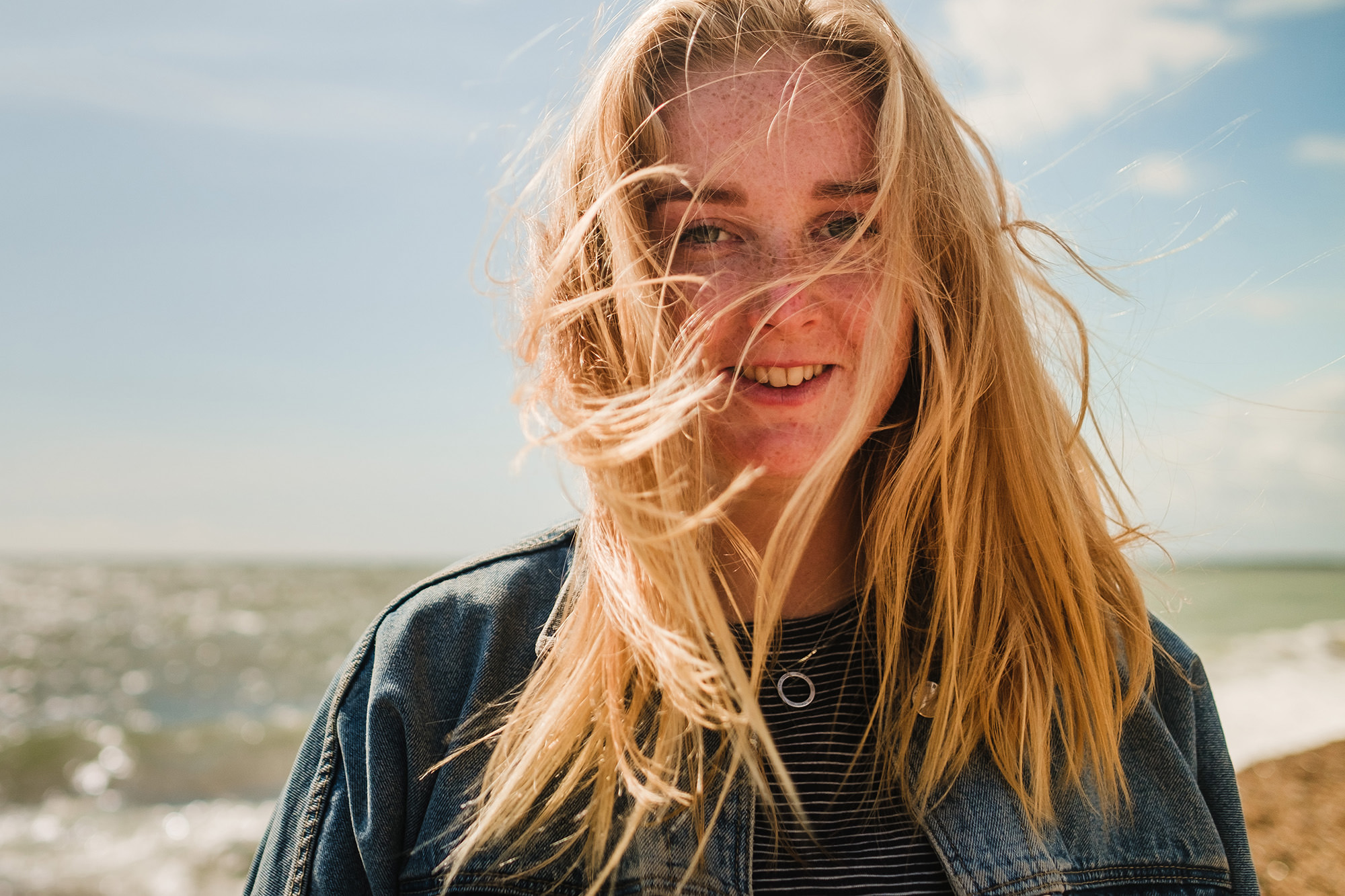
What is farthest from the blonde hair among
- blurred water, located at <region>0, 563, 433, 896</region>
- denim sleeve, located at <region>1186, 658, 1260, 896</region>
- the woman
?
blurred water, located at <region>0, 563, 433, 896</region>

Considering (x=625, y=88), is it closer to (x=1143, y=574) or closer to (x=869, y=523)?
(x=869, y=523)

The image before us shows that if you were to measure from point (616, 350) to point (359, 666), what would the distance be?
73 centimetres

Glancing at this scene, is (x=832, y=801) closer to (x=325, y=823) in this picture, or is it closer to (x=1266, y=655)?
(x=325, y=823)

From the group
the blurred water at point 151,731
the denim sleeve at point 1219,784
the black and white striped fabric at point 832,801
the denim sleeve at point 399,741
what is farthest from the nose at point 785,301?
the blurred water at point 151,731

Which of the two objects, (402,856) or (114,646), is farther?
(114,646)

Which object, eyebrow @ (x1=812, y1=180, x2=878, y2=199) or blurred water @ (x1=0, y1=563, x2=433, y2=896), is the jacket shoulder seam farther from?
blurred water @ (x1=0, y1=563, x2=433, y2=896)

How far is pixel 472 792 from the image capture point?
1.36 m

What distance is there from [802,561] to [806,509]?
0.20m

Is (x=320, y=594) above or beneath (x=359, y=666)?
above

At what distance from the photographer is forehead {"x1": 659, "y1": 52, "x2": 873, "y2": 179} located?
138 cm

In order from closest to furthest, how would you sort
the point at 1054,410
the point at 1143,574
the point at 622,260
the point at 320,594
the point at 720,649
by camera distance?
the point at 720,649 → the point at 622,260 → the point at 1054,410 → the point at 1143,574 → the point at 320,594

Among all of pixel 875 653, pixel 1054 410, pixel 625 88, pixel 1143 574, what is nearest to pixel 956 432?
pixel 1054 410

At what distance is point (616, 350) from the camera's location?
142 centimetres

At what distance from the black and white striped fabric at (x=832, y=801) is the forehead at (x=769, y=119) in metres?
0.82
